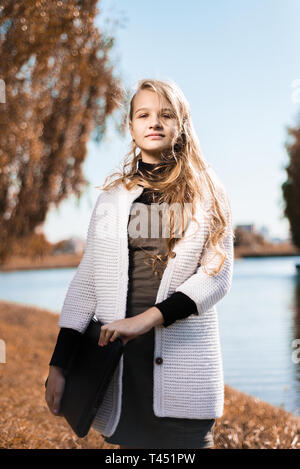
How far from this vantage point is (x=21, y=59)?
171 inches

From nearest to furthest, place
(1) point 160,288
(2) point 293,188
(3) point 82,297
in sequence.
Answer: (1) point 160,288
(3) point 82,297
(2) point 293,188

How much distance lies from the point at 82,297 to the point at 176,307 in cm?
32

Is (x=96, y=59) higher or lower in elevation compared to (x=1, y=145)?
higher

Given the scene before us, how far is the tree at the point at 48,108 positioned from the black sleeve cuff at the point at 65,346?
3.04 metres

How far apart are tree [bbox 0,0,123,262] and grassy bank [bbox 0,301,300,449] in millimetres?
2040

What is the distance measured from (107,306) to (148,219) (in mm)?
285

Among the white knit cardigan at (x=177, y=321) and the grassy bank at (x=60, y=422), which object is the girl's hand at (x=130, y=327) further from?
the grassy bank at (x=60, y=422)

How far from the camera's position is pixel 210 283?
4.59 feet

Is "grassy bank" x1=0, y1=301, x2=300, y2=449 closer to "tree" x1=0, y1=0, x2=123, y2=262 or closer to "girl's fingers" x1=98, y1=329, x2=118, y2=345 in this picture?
"girl's fingers" x1=98, y1=329, x2=118, y2=345

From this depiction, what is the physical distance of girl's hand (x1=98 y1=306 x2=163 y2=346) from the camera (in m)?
1.31

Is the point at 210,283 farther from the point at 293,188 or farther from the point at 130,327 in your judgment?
the point at 293,188

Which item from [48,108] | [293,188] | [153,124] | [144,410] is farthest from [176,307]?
[293,188]

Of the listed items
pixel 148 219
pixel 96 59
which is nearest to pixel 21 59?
pixel 96 59
